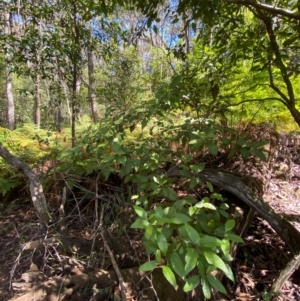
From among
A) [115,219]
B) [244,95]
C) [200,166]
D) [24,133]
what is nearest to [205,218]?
[200,166]

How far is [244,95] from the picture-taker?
3170 millimetres

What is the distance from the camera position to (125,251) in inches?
83.5

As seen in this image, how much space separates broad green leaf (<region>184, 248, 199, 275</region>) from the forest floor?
1140 mm

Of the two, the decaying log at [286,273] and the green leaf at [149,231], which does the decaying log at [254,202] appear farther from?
the green leaf at [149,231]

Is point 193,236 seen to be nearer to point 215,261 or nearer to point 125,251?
point 215,261

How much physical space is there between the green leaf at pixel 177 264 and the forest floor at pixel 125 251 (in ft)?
3.58

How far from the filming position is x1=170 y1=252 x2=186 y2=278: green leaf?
87 centimetres

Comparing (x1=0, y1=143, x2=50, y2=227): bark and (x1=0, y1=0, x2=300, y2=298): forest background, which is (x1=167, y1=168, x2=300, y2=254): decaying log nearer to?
(x1=0, y1=0, x2=300, y2=298): forest background

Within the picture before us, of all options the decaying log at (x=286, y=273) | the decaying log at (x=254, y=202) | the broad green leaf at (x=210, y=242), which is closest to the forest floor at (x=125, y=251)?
the decaying log at (x=286, y=273)

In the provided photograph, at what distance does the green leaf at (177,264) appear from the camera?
868 millimetres

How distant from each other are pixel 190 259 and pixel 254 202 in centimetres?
155

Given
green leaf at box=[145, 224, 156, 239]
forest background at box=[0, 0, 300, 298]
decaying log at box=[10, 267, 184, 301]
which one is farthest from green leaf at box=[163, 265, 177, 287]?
decaying log at box=[10, 267, 184, 301]

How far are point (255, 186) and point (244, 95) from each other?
1.21 meters

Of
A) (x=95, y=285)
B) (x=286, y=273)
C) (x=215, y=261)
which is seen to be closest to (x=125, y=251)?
(x=95, y=285)
